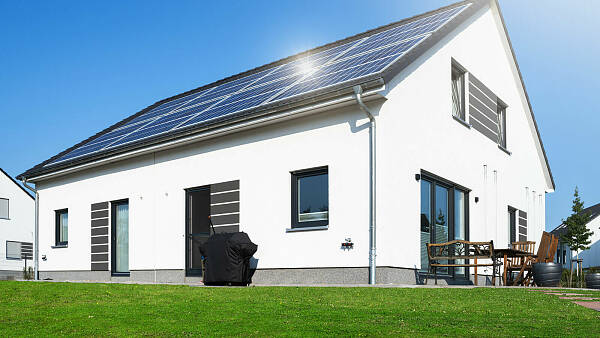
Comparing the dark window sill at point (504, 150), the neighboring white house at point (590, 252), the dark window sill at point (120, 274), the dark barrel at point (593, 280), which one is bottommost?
the neighboring white house at point (590, 252)

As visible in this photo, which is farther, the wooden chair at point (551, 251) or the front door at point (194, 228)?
the front door at point (194, 228)

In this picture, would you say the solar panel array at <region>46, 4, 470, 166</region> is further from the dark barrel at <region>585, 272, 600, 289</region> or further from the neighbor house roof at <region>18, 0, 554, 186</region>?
the dark barrel at <region>585, 272, 600, 289</region>

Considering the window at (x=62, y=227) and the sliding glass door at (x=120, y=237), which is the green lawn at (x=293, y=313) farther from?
the window at (x=62, y=227)

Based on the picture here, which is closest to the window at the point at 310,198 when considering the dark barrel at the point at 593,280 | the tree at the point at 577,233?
the dark barrel at the point at 593,280

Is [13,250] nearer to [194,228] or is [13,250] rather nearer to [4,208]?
[4,208]

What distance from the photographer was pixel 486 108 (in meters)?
15.9

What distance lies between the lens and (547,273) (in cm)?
1151

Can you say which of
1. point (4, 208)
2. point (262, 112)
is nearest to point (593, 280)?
point (262, 112)

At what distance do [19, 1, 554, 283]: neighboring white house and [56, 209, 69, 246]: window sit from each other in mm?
52

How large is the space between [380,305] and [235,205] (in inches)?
274

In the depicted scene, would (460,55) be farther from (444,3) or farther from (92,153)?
(92,153)

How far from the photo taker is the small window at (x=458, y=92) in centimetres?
1446

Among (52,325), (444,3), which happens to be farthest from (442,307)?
(444,3)

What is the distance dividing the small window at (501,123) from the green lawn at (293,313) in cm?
947
